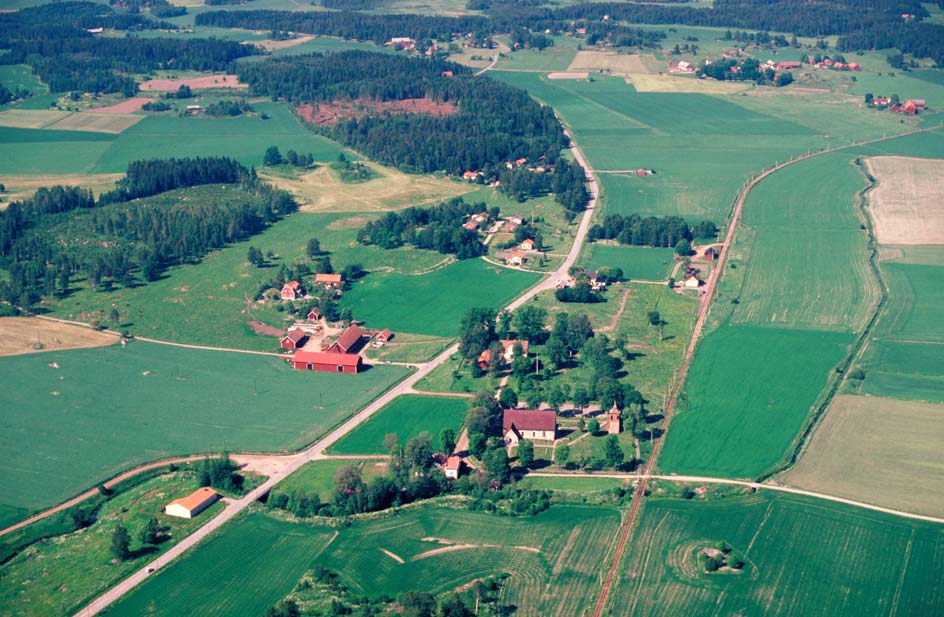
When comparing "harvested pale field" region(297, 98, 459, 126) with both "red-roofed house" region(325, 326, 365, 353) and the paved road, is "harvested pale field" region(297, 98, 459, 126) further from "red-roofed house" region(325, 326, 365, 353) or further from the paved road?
the paved road

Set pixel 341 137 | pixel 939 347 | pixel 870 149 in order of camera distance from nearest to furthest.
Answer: pixel 939 347, pixel 870 149, pixel 341 137

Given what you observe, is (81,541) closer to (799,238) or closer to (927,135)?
(799,238)

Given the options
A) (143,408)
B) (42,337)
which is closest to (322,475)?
(143,408)

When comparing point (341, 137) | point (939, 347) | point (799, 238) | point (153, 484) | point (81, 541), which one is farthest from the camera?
point (341, 137)

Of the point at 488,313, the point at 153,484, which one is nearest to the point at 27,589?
the point at 153,484

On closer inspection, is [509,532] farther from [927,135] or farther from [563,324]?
[927,135]

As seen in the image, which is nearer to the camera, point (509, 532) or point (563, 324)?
point (509, 532)

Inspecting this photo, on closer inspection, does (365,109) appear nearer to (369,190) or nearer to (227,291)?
(369,190)

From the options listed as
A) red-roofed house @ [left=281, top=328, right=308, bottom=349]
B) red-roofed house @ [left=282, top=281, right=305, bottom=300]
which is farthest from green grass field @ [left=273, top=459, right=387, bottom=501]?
red-roofed house @ [left=282, top=281, right=305, bottom=300]
